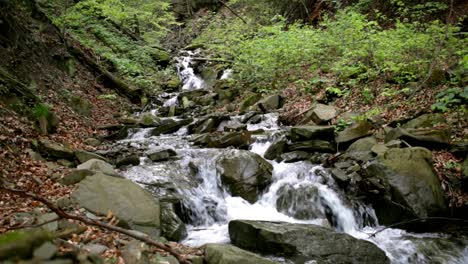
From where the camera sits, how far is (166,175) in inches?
308

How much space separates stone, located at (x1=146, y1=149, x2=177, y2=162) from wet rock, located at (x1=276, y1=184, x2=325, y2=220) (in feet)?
9.83

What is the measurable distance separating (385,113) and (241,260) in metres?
7.00

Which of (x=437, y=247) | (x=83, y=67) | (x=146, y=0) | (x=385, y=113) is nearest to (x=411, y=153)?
(x=437, y=247)

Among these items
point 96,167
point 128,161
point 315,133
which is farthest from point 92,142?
point 315,133

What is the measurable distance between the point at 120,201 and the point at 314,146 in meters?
5.27

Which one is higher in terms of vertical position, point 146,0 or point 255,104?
point 146,0

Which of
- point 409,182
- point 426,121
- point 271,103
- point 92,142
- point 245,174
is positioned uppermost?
point 271,103

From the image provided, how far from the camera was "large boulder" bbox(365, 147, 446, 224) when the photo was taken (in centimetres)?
675

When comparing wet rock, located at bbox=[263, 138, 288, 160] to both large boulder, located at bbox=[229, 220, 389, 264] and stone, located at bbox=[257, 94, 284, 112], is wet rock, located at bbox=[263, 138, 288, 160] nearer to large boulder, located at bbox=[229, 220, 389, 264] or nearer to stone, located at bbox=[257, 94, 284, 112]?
large boulder, located at bbox=[229, 220, 389, 264]

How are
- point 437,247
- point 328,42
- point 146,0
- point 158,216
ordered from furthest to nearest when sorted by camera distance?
point 146,0 < point 328,42 < point 437,247 < point 158,216

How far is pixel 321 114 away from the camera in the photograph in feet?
34.1

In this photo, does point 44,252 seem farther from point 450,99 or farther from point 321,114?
point 321,114

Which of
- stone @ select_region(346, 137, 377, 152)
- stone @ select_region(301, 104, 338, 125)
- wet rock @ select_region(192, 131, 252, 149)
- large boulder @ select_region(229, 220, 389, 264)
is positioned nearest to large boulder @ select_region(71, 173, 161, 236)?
large boulder @ select_region(229, 220, 389, 264)

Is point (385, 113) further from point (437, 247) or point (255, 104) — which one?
point (255, 104)
